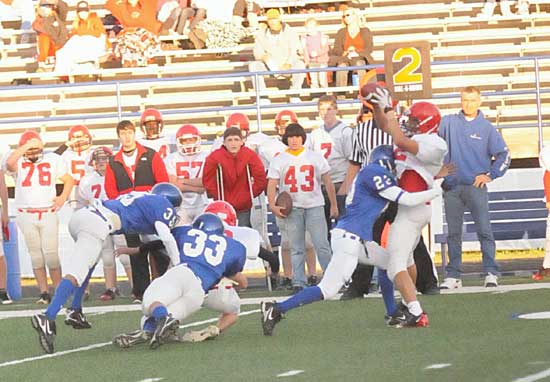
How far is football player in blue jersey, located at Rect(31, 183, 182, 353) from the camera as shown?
9742mm

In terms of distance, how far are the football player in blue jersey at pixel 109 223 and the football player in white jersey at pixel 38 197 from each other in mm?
4175

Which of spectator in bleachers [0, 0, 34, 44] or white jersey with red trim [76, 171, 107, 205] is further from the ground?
spectator in bleachers [0, 0, 34, 44]

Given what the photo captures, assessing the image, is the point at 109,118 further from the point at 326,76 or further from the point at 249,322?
the point at 249,322

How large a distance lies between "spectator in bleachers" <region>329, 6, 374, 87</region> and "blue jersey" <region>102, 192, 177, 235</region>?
33.1 feet

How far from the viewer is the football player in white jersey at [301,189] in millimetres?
13797

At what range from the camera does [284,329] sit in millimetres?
10469

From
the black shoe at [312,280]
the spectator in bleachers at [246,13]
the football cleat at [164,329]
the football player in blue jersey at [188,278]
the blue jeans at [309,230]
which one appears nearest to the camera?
A: the football cleat at [164,329]

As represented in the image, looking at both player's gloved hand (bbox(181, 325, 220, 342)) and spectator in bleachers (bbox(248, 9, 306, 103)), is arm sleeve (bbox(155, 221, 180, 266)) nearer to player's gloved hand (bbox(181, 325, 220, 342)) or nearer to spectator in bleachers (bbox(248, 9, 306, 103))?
player's gloved hand (bbox(181, 325, 220, 342))

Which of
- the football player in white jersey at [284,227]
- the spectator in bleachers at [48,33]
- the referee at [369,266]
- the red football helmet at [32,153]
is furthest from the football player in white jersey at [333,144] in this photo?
the spectator in bleachers at [48,33]

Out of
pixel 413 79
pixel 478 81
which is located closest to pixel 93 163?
pixel 413 79

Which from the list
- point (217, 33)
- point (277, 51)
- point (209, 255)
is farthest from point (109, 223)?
point (217, 33)

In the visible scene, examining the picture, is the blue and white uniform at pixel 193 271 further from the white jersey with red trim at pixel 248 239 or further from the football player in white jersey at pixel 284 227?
the football player in white jersey at pixel 284 227

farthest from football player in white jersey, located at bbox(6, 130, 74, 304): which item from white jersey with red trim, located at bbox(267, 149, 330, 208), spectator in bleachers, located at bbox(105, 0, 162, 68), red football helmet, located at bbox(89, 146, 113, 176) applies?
spectator in bleachers, located at bbox(105, 0, 162, 68)

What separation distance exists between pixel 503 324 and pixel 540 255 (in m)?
7.03
